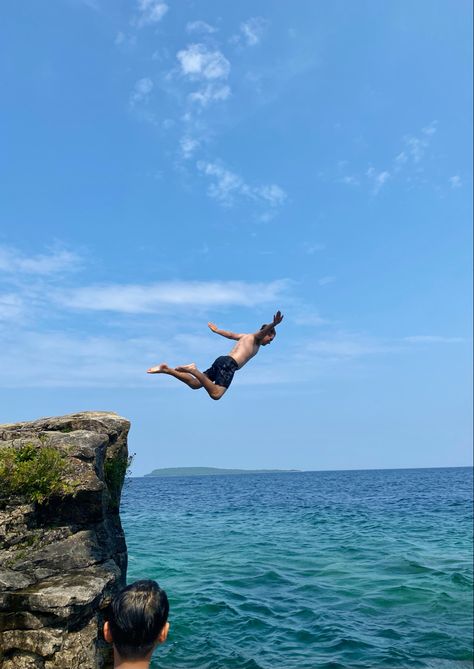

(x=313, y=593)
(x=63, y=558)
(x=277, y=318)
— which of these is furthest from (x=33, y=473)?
(x=313, y=593)

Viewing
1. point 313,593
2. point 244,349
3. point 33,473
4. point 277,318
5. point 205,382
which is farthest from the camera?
point 313,593

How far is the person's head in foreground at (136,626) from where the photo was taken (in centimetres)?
330

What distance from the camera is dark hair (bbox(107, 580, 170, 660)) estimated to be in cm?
330

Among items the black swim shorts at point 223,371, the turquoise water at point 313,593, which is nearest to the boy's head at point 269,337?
the black swim shorts at point 223,371

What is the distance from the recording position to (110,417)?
11.6 meters

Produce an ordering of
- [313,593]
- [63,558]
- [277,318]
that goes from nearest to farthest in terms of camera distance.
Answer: [63,558] < [277,318] < [313,593]

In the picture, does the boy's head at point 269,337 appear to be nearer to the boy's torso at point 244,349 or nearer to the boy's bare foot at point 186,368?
the boy's torso at point 244,349

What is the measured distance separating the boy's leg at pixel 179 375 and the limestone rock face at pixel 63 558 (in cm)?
204

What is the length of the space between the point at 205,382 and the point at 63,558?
12.4 ft

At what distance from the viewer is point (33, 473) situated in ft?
28.9

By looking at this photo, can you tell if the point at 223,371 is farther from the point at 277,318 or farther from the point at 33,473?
the point at 33,473

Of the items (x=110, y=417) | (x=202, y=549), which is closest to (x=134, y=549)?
(x=202, y=549)

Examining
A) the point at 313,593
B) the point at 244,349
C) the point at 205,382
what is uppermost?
the point at 244,349

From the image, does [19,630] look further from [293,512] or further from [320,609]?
[293,512]
